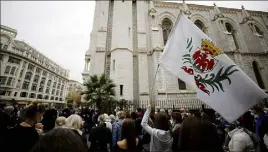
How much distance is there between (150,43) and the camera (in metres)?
17.2

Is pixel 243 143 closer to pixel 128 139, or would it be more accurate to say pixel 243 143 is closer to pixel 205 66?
pixel 205 66

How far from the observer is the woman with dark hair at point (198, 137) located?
4.91 feet

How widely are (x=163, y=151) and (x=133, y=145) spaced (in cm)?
66

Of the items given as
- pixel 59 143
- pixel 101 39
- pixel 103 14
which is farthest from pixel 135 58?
pixel 59 143

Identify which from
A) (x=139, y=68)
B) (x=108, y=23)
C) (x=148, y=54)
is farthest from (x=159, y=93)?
(x=108, y=23)

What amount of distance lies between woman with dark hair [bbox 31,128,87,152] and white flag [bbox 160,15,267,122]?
276cm

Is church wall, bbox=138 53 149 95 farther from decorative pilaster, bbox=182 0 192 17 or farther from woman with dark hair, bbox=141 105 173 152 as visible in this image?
woman with dark hair, bbox=141 105 173 152

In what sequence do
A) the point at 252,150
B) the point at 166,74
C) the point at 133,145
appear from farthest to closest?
the point at 166,74 → the point at 133,145 → the point at 252,150

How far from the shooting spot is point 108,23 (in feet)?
58.2

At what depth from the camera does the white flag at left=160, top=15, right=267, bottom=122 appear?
8.43ft

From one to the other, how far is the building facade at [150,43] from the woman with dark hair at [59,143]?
42.2 feet

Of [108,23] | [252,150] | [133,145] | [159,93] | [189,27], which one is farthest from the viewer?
[108,23]

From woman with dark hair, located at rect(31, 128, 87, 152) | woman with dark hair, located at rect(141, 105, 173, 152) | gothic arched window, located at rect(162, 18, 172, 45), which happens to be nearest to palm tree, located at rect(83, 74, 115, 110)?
woman with dark hair, located at rect(141, 105, 173, 152)

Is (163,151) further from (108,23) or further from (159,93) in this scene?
(108,23)
